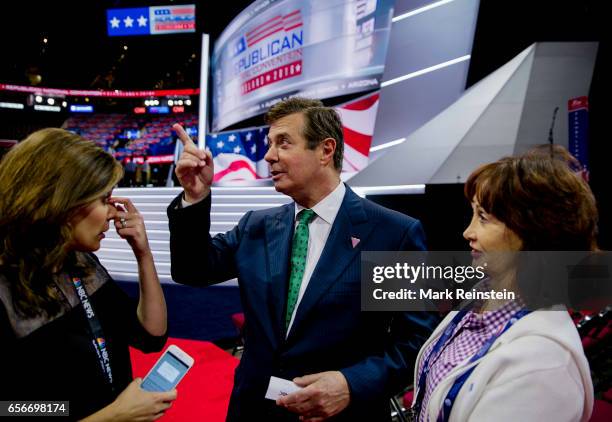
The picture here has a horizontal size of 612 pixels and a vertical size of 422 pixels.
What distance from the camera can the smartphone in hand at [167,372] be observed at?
118 centimetres

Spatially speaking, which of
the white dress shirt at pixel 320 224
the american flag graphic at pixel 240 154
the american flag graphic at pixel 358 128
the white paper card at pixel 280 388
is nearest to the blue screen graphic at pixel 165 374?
the white paper card at pixel 280 388

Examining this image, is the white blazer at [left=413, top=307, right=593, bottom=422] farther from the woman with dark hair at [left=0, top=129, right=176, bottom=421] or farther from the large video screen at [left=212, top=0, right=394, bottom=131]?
the large video screen at [left=212, top=0, right=394, bottom=131]

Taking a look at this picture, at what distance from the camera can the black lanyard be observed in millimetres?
1175

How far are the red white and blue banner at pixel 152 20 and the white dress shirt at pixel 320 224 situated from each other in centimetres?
1125

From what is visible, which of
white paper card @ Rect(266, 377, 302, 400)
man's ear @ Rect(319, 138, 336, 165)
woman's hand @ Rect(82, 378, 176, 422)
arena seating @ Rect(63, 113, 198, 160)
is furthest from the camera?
arena seating @ Rect(63, 113, 198, 160)

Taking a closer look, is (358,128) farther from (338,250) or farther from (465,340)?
(465,340)

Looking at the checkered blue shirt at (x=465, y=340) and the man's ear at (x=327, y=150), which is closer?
the checkered blue shirt at (x=465, y=340)

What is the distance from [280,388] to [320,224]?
2.00 ft

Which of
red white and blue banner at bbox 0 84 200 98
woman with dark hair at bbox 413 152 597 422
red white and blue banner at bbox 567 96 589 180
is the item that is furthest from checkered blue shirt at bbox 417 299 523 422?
red white and blue banner at bbox 0 84 200 98

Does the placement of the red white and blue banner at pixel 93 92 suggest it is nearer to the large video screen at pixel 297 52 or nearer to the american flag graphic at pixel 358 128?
the large video screen at pixel 297 52

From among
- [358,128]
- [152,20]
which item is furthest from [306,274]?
[152,20]

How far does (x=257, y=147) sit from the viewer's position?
7.56 m

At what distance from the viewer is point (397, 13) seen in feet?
17.6

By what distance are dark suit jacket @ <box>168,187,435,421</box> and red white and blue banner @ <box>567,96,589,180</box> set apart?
4609 mm
